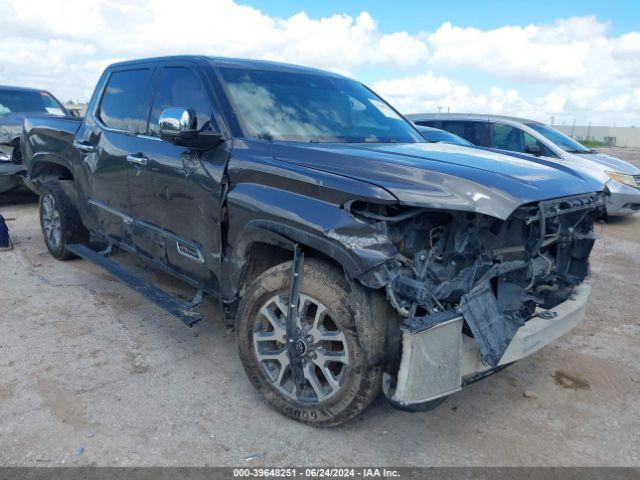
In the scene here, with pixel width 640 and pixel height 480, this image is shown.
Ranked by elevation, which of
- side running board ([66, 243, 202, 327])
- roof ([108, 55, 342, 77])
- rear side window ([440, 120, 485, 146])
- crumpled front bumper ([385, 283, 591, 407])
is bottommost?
side running board ([66, 243, 202, 327])

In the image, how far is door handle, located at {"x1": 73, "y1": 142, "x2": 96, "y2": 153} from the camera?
4.62 m

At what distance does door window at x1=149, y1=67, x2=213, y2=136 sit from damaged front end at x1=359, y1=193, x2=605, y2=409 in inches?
59.6

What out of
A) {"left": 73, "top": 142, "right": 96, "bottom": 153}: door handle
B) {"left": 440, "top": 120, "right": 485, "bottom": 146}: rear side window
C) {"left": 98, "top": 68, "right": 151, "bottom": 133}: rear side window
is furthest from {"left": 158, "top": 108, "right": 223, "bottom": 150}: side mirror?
{"left": 440, "top": 120, "right": 485, "bottom": 146}: rear side window

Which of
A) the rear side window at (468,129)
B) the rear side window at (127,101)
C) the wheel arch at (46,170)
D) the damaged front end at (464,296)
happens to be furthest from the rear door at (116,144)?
the rear side window at (468,129)

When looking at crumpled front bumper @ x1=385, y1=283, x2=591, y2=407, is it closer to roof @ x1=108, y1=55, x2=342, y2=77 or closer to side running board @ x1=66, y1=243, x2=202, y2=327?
side running board @ x1=66, y1=243, x2=202, y2=327

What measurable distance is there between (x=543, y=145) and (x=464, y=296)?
7.22 m

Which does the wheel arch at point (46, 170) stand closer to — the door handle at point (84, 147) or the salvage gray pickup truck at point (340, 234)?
Result: the door handle at point (84, 147)

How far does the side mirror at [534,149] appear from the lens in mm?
8203

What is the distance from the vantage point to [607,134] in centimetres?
5616

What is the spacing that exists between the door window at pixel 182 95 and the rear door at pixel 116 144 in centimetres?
16

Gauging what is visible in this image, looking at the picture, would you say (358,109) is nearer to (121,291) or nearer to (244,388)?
(244,388)

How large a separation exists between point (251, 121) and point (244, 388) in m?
1.66

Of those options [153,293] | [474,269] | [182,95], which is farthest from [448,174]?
[153,293]

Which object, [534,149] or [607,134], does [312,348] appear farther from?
[607,134]
